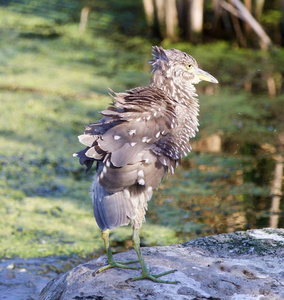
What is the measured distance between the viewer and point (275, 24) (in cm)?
930

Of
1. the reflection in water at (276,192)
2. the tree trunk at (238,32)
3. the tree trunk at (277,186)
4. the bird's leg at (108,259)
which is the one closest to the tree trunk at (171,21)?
the tree trunk at (238,32)

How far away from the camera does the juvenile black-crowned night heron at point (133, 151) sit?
9.93 feet

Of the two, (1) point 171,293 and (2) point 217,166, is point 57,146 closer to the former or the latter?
(2) point 217,166

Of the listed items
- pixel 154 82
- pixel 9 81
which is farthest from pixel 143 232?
pixel 9 81

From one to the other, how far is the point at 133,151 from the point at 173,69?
68 centimetres

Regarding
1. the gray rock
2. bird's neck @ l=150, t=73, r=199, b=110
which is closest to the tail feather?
the gray rock

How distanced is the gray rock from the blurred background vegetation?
1.13 m

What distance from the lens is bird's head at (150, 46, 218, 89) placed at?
3.49 m

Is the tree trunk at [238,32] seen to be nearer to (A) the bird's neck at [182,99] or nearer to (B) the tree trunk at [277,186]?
(B) the tree trunk at [277,186]

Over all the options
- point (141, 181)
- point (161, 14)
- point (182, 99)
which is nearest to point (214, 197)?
point (182, 99)

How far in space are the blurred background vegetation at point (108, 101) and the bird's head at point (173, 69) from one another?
62.2 inches

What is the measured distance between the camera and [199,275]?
10.2 feet

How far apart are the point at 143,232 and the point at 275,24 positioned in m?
5.56

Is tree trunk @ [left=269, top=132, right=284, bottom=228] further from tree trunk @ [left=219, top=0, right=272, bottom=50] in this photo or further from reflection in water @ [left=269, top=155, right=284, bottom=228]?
tree trunk @ [left=219, top=0, right=272, bottom=50]
